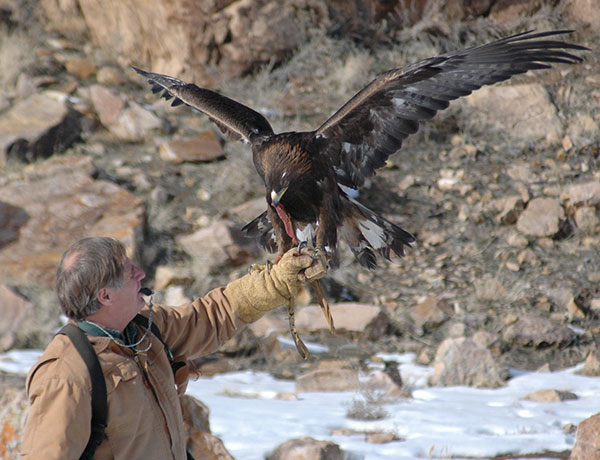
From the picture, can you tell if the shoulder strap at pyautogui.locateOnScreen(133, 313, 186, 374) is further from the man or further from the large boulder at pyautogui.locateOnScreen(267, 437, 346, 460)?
the large boulder at pyautogui.locateOnScreen(267, 437, 346, 460)

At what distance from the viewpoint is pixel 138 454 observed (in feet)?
7.14

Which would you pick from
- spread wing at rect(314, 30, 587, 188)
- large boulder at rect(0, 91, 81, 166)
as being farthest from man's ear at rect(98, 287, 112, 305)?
large boulder at rect(0, 91, 81, 166)

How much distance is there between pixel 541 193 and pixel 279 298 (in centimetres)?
675

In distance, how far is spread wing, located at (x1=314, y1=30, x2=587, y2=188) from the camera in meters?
3.88

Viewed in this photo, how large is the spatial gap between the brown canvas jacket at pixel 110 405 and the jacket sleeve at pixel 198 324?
0.06 m

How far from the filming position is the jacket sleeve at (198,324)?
2654mm

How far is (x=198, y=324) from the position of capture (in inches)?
108

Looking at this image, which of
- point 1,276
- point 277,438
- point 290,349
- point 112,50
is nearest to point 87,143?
point 112,50

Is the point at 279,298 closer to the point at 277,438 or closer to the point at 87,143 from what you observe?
the point at 277,438

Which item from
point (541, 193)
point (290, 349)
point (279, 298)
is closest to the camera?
point (279, 298)

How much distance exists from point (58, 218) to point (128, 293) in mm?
6647

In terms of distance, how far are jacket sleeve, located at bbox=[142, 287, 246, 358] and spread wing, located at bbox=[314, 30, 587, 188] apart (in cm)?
190

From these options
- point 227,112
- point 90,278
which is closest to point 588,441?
point 90,278

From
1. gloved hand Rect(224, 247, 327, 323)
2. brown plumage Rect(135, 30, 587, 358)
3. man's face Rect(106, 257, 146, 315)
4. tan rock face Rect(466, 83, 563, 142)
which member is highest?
tan rock face Rect(466, 83, 563, 142)
